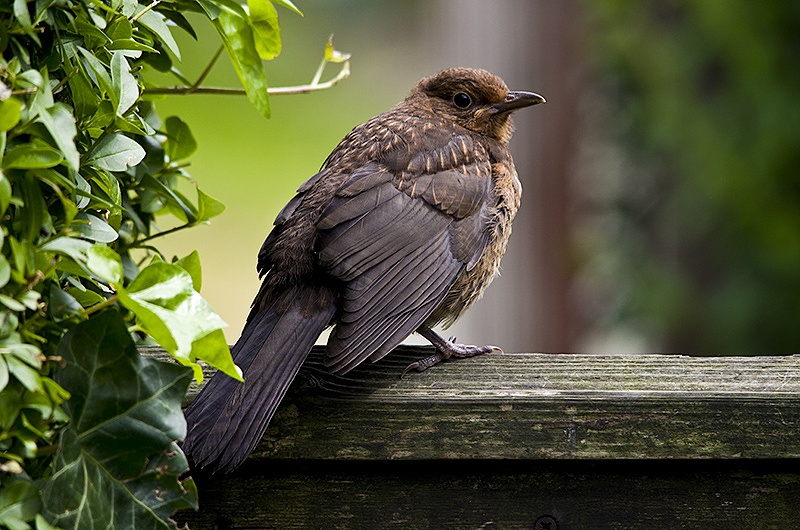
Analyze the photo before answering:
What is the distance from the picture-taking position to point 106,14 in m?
1.71

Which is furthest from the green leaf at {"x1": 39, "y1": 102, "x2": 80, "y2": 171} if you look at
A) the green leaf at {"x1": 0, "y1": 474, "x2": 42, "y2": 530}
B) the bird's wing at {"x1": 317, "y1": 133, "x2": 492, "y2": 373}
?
the bird's wing at {"x1": 317, "y1": 133, "x2": 492, "y2": 373}

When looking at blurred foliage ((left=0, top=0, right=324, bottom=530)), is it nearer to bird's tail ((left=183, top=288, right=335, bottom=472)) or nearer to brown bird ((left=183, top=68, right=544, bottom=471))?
bird's tail ((left=183, top=288, right=335, bottom=472))

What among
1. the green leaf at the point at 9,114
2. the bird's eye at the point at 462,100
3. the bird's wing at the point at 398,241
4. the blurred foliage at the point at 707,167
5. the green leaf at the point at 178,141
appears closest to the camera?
the green leaf at the point at 9,114

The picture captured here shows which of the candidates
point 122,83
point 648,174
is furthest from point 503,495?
point 648,174

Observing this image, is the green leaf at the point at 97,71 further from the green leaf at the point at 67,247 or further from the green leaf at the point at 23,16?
the green leaf at the point at 67,247

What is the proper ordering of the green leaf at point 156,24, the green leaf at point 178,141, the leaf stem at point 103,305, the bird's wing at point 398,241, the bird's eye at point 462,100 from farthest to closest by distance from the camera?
the bird's eye at point 462,100 → the bird's wing at point 398,241 → the green leaf at point 178,141 → the green leaf at point 156,24 → the leaf stem at point 103,305

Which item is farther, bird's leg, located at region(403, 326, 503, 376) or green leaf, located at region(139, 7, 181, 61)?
bird's leg, located at region(403, 326, 503, 376)

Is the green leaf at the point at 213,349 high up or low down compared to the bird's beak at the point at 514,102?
down

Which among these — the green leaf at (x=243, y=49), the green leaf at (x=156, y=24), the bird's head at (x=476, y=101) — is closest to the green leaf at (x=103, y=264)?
the green leaf at (x=156, y=24)

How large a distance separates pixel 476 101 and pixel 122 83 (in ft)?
8.46

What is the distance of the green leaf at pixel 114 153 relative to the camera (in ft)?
5.60

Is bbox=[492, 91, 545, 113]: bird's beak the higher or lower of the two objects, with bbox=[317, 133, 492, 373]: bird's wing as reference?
higher

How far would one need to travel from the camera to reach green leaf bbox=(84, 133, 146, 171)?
1.71 m

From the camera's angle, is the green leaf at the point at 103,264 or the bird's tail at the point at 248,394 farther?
the bird's tail at the point at 248,394
